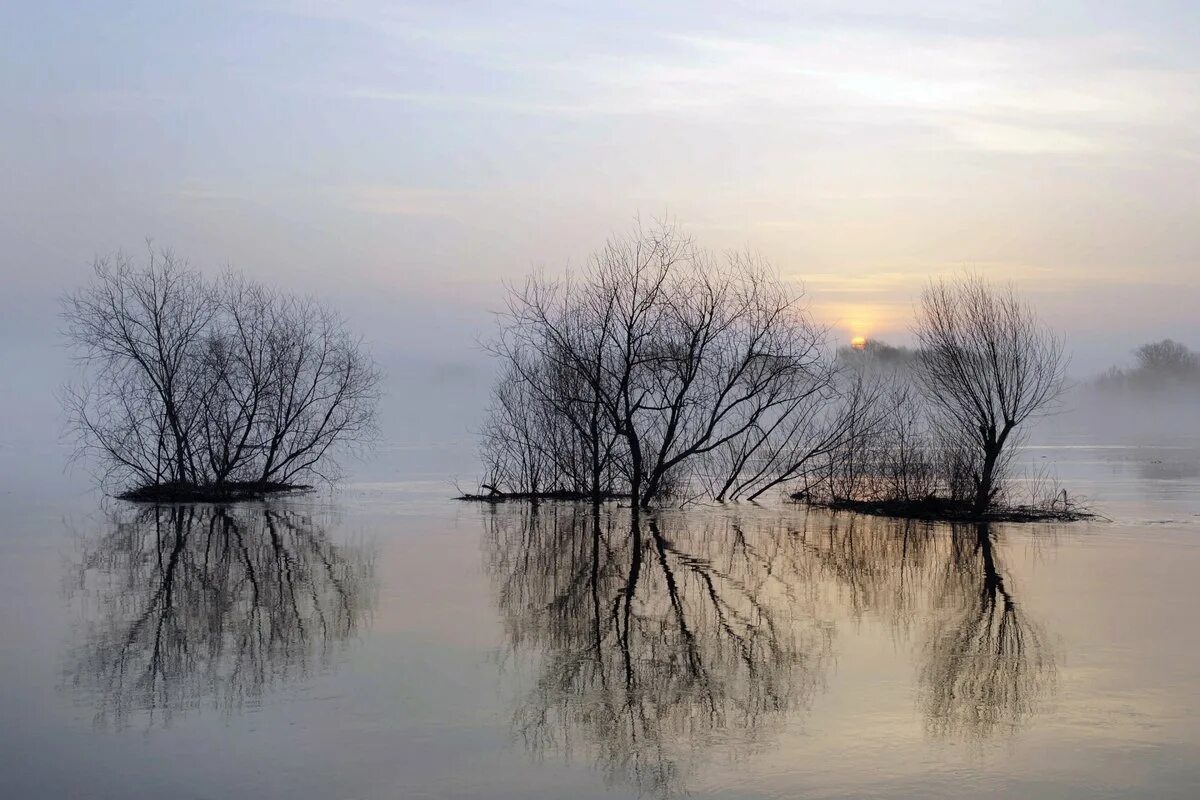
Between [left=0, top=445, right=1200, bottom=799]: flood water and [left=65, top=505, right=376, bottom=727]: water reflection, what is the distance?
47mm

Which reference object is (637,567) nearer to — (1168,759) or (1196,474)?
(1168,759)

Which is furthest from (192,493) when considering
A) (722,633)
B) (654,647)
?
(654,647)

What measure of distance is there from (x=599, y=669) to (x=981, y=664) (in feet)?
9.92

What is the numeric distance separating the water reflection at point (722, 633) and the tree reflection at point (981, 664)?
2cm

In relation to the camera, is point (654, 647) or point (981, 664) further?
point (654, 647)

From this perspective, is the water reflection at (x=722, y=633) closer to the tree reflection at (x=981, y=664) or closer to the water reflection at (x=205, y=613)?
the tree reflection at (x=981, y=664)

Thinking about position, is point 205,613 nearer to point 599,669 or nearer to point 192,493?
point 599,669

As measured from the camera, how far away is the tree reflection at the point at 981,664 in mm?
7391

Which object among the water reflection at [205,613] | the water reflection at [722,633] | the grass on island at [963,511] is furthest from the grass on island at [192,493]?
the grass on island at [963,511]

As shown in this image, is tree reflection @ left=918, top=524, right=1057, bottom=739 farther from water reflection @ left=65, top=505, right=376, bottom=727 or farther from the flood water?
water reflection @ left=65, top=505, right=376, bottom=727

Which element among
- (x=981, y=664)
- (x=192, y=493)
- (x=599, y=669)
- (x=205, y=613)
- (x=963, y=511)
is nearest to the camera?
(x=599, y=669)

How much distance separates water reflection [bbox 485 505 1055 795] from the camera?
280 inches

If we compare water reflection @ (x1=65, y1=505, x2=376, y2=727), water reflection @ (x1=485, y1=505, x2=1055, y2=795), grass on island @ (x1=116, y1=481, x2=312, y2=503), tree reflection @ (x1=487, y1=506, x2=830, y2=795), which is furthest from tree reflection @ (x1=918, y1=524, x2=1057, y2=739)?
grass on island @ (x1=116, y1=481, x2=312, y2=503)

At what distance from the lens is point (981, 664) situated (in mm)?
8945
